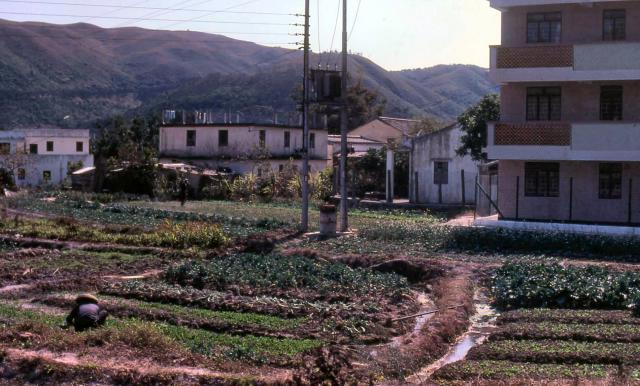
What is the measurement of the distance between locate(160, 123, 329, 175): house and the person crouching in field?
4377cm

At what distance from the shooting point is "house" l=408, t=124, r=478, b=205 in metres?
48.0

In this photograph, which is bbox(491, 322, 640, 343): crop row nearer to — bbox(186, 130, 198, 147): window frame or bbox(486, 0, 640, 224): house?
bbox(486, 0, 640, 224): house

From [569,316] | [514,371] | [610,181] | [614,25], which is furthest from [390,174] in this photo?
[514,371]

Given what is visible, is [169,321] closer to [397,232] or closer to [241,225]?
[397,232]

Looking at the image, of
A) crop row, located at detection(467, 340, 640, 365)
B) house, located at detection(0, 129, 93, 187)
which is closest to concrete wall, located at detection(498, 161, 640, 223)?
crop row, located at detection(467, 340, 640, 365)

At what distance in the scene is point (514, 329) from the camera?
52.0 ft

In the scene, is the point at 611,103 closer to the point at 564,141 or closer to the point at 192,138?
the point at 564,141

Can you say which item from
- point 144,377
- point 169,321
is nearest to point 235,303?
point 169,321

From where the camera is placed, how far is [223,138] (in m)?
62.9

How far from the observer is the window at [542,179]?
33.7m

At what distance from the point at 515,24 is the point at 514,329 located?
20.4 metres

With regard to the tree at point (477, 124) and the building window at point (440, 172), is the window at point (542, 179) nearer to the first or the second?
the tree at point (477, 124)

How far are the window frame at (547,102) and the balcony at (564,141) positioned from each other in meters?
1.56

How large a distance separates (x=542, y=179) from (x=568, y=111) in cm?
272
